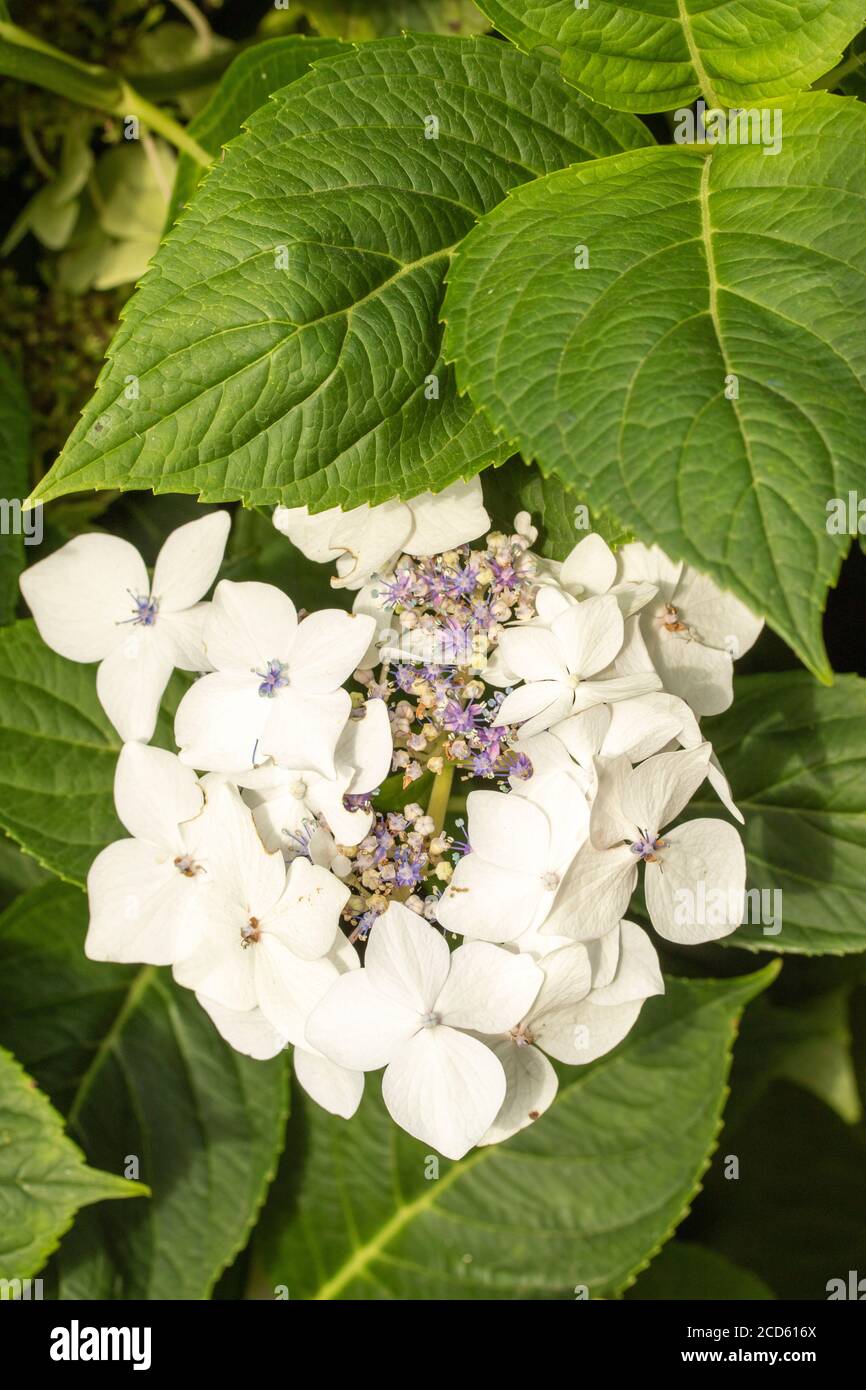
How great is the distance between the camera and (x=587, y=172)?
0.74 m

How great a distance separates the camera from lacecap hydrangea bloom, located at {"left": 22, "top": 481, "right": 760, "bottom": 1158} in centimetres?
68

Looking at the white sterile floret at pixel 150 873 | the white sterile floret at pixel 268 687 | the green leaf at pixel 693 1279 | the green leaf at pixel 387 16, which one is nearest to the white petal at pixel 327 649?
the white sterile floret at pixel 268 687

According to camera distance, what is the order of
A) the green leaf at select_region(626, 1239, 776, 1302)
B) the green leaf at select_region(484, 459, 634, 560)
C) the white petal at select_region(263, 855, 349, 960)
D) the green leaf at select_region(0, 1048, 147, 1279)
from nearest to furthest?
the white petal at select_region(263, 855, 349, 960)
the green leaf at select_region(484, 459, 634, 560)
the green leaf at select_region(0, 1048, 147, 1279)
the green leaf at select_region(626, 1239, 776, 1302)

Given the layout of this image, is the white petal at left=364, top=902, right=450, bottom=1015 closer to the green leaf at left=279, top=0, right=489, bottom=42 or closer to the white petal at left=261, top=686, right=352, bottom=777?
the white petal at left=261, top=686, right=352, bottom=777

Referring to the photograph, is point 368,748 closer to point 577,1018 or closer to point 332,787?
point 332,787

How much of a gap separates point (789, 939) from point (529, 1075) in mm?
277

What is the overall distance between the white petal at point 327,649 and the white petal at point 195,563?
0.11m

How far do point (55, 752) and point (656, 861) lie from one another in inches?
20.1

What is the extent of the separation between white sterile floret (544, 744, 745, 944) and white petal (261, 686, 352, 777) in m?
0.15

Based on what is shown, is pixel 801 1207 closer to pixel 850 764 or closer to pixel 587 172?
pixel 850 764

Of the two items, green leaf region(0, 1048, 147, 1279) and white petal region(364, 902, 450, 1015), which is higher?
white petal region(364, 902, 450, 1015)

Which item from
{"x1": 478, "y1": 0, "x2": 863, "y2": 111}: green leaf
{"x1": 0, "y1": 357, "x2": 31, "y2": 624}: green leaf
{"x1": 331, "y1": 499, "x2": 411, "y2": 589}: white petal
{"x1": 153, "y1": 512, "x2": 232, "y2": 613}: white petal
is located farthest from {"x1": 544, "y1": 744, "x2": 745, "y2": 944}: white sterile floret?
{"x1": 0, "y1": 357, "x2": 31, "y2": 624}: green leaf

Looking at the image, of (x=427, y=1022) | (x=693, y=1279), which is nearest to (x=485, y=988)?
(x=427, y=1022)
